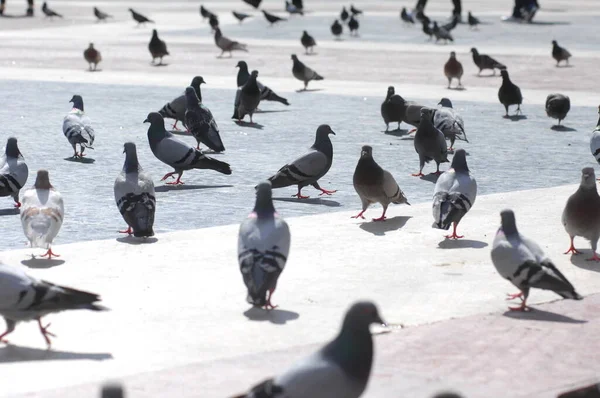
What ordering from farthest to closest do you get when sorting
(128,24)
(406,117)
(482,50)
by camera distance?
(128,24), (482,50), (406,117)

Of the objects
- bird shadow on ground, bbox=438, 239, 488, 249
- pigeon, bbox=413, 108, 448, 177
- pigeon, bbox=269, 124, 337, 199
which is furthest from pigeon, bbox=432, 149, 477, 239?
pigeon, bbox=413, 108, 448, 177

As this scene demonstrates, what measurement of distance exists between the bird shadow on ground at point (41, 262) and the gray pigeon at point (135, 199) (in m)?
0.95

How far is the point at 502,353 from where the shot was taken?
765 cm

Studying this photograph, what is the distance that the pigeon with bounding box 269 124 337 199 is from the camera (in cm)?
1309

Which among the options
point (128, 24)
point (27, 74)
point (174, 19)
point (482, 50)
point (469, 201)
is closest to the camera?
point (469, 201)

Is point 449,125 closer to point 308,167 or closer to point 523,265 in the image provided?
point 308,167

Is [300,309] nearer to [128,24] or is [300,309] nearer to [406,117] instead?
[406,117]

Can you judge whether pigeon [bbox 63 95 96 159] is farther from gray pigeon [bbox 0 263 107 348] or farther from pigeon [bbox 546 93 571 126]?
gray pigeon [bbox 0 263 107 348]

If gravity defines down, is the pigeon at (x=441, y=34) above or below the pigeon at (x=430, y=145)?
below

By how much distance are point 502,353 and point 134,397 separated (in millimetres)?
2387

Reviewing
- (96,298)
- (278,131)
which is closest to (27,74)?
(278,131)

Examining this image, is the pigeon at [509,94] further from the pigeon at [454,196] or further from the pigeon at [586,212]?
the pigeon at [586,212]

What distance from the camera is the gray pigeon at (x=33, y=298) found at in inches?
295

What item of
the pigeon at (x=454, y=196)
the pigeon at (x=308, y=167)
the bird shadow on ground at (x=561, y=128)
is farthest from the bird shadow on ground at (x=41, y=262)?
the bird shadow on ground at (x=561, y=128)
